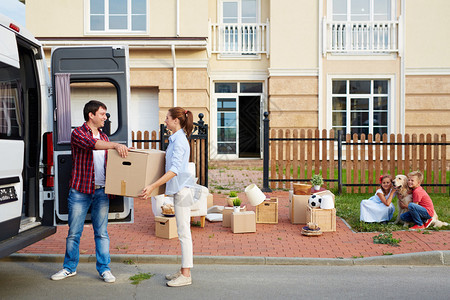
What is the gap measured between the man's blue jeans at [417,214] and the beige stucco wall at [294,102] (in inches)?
381

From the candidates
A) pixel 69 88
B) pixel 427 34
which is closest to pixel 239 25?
pixel 427 34

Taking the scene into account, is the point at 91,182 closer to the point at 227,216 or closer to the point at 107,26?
the point at 227,216

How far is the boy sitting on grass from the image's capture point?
7746 millimetres

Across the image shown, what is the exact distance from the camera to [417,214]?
7770 millimetres

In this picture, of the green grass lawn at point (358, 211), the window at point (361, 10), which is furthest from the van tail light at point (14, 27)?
the window at point (361, 10)

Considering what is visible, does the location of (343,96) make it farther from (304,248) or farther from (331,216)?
(304,248)

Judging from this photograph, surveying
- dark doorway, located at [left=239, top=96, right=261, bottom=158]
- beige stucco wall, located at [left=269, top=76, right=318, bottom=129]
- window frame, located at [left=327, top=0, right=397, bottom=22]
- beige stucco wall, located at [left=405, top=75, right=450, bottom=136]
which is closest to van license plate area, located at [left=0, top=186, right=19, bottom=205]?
beige stucco wall, located at [left=269, top=76, right=318, bottom=129]

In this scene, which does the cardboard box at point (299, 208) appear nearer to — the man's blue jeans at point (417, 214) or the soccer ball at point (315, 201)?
the soccer ball at point (315, 201)

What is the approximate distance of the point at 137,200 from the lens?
1096cm

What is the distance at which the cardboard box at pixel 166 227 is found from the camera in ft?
23.8

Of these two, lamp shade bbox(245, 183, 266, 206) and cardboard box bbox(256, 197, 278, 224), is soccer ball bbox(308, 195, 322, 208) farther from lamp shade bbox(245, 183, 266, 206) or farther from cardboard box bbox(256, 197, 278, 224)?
lamp shade bbox(245, 183, 266, 206)

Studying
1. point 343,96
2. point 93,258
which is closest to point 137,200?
point 93,258

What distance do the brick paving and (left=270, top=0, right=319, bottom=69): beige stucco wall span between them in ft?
33.2

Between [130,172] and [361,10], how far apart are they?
15239mm
